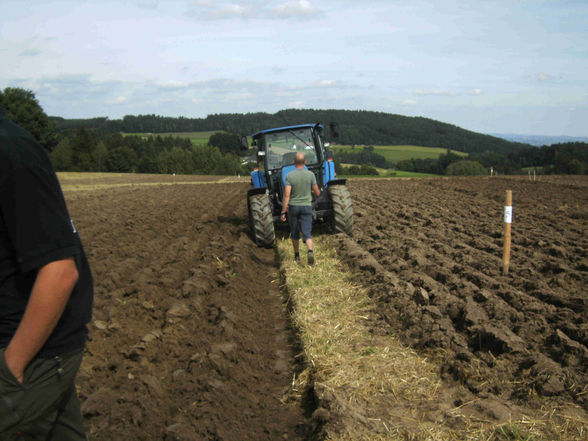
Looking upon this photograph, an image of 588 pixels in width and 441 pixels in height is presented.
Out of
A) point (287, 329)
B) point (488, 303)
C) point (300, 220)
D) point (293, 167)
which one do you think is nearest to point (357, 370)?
point (287, 329)

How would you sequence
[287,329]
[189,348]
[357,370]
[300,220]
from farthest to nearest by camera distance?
[300,220]
[287,329]
[189,348]
[357,370]

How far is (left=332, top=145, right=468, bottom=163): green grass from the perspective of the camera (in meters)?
Result: 71.5

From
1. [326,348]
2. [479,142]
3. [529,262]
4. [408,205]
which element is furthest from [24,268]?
[479,142]

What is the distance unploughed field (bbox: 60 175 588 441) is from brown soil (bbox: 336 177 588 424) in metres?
0.02

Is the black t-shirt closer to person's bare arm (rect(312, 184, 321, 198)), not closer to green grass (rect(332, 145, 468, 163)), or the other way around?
person's bare arm (rect(312, 184, 321, 198))

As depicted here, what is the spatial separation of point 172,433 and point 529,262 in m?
6.05

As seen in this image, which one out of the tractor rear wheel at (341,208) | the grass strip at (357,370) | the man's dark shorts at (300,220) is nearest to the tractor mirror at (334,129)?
the tractor rear wheel at (341,208)

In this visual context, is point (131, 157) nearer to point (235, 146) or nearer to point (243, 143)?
point (235, 146)

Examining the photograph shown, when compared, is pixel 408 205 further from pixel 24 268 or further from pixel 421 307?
pixel 24 268

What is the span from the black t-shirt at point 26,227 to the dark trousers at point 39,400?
6cm

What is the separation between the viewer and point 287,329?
5883 mm

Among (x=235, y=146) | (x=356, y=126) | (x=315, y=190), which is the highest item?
(x=356, y=126)

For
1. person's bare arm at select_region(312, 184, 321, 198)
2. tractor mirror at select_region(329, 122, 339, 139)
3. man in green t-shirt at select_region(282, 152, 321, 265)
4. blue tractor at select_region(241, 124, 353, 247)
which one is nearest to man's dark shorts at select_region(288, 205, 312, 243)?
man in green t-shirt at select_region(282, 152, 321, 265)

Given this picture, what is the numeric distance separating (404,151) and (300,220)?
73.9 metres
